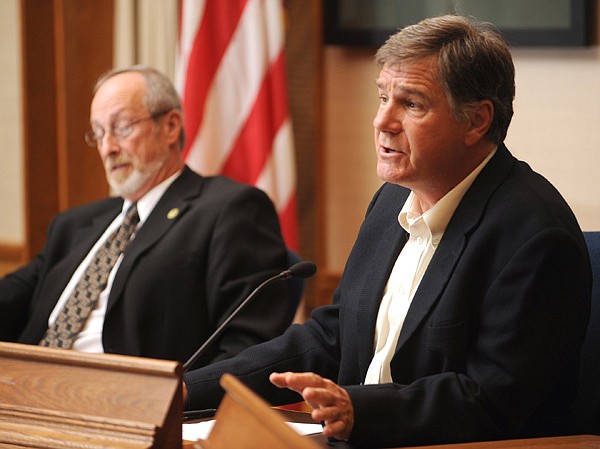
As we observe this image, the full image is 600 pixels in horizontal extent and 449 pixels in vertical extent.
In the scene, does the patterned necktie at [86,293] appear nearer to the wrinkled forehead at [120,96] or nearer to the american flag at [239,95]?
the wrinkled forehead at [120,96]

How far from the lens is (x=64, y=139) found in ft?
18.2

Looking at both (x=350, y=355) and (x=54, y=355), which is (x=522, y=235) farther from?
(x=54, y=355)

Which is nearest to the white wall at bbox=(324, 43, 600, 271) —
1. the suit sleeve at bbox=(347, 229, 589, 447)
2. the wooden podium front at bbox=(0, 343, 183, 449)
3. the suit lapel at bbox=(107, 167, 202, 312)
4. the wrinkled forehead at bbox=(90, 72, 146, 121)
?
the suit lapel at bbox=(107, 167, 202, 312)

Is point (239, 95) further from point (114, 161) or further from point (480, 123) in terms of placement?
point (480, 123)

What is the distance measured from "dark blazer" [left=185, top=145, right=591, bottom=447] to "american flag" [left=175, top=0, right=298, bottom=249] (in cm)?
222

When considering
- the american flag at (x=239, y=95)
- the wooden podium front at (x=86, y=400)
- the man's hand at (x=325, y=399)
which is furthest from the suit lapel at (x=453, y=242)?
the american flag at (x=239, y=95)

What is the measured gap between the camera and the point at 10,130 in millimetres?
5793

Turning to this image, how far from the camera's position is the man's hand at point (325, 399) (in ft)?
6.22

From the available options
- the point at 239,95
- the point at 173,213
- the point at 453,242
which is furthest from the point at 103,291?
the point at 453,242

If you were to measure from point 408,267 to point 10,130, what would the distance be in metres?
3.96

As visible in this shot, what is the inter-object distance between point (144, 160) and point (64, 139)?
2130 mm

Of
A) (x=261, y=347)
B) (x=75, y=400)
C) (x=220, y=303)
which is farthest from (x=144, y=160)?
(x=75, y=400)

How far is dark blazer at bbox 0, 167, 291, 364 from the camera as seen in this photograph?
124 inches

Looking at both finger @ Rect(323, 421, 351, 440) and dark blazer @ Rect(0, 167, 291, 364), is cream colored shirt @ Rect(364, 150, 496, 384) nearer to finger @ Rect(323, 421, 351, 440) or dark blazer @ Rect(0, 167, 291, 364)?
finger @ Rect(323, 421, 351, 440)
